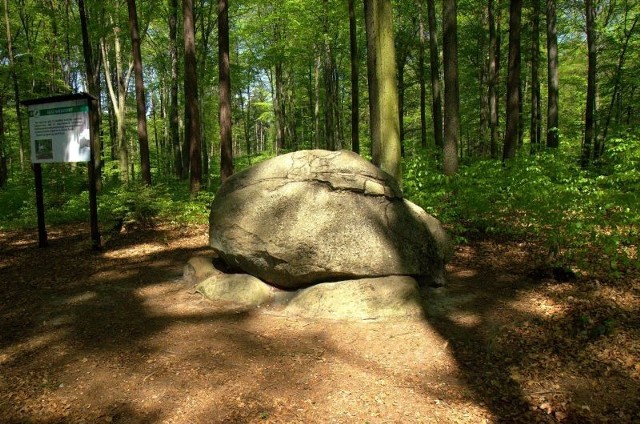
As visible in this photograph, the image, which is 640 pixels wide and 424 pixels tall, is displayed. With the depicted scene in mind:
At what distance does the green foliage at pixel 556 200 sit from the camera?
601 cm

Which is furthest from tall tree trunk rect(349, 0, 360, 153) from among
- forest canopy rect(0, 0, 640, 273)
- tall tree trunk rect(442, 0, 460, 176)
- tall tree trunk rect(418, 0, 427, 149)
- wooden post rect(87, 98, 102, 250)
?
wooden post rect(87, 98, 102, 250)

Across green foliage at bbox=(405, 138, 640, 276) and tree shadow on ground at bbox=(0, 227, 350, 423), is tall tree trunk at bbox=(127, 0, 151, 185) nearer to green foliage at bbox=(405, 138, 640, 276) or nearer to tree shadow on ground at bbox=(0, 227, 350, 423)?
tree shadow on ground at bbox=(0, 227, 350, 423)

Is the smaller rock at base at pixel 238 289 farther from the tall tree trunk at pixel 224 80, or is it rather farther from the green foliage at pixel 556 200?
the tall tree trunk at pixel 224 80

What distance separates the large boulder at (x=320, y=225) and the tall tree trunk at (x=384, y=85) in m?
1.72

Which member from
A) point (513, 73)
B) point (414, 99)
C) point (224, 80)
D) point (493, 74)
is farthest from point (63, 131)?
point (414, 99)

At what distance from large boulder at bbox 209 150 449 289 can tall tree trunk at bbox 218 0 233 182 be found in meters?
6.36

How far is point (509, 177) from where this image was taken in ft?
26.2

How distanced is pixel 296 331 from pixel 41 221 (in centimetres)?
768

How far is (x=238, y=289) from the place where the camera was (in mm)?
6215

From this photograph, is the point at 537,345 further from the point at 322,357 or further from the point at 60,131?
the point at 60,131

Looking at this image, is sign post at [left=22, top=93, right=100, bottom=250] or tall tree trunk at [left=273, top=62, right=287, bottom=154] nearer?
sign post at [left=22, top=93, right=100, bottom=250]

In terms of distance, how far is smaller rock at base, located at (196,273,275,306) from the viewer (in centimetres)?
608

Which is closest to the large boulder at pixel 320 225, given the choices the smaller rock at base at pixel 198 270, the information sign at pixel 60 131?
the smaller rock at base at pixel 198 270

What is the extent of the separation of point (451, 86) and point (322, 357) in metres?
8.11
